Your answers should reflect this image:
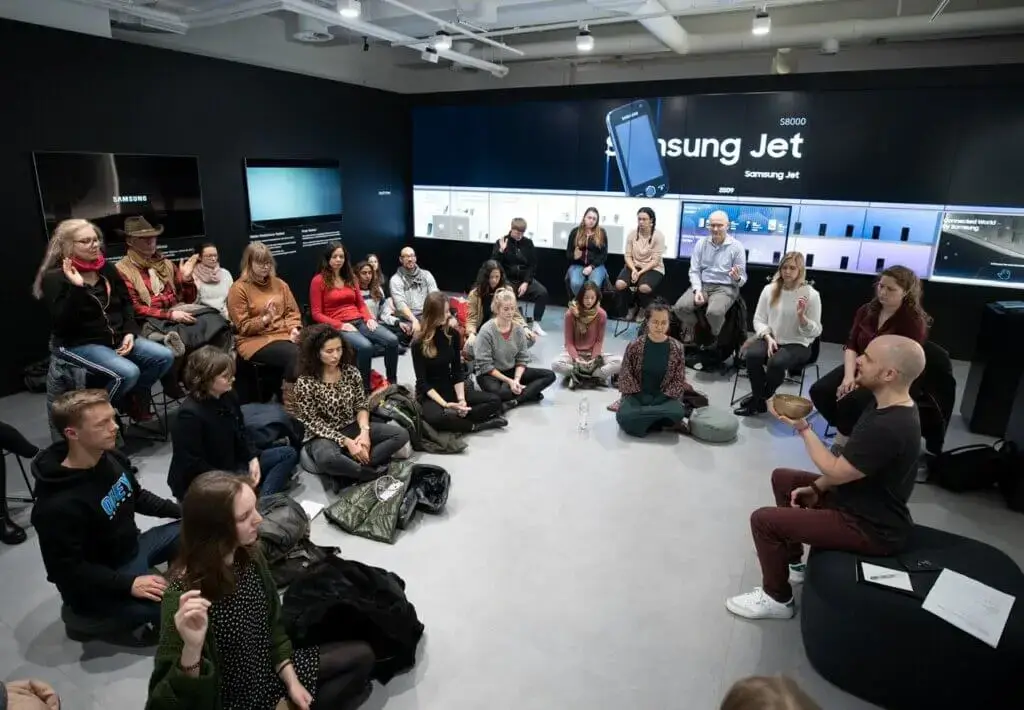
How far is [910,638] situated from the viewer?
2.25m

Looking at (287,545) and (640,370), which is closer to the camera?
(287,545)

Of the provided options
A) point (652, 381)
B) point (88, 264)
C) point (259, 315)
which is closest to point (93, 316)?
point (88, 264)

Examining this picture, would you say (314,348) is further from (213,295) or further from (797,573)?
(797,573)

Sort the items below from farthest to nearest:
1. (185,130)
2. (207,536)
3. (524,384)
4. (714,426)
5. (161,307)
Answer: (185,130)
(524,384)
(161,307)
(714,426)
(207,536)

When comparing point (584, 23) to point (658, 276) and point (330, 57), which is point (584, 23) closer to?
point (658, 276)

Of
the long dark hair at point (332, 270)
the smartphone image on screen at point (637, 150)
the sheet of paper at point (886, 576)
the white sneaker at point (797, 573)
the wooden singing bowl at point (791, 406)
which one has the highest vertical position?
the smartphone image on screen at point (637, 150)

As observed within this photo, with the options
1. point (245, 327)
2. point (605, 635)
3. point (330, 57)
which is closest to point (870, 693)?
point (605, 635)

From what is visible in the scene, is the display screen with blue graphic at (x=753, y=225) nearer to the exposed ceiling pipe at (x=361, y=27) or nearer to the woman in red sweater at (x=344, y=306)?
the exposed ceiling pipe at (x=361, y=27)

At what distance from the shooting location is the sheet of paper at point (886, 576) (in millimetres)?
2350

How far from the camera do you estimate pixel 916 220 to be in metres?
6.71

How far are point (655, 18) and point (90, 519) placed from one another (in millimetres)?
6504

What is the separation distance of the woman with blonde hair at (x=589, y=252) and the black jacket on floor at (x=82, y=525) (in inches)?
220

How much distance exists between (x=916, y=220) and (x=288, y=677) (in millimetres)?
7290

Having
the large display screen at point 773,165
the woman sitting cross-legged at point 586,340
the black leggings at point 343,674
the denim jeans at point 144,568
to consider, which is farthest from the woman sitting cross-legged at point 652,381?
the large display screen at point 773,165
